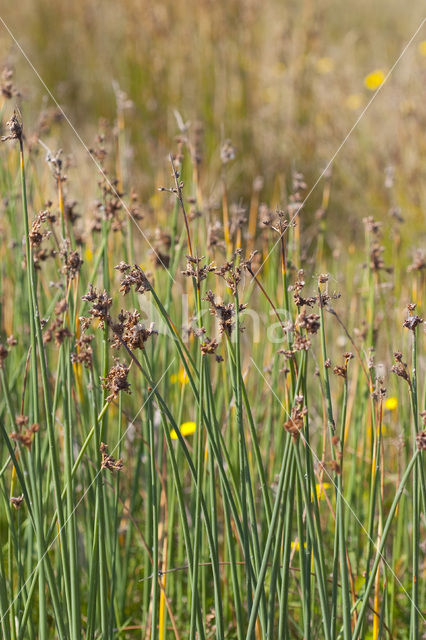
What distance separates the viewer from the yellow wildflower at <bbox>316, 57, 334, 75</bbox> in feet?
12.7

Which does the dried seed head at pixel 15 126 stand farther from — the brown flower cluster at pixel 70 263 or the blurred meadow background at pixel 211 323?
the brown flower cluster at pixel 70 263

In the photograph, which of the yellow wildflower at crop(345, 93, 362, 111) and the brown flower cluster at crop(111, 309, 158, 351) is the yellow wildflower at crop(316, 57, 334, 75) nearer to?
the yellow wildflower at crop(345, 93, 362, 111)

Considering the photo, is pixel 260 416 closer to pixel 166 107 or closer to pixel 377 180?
pixel 377 180

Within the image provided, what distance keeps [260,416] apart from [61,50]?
3.68 m

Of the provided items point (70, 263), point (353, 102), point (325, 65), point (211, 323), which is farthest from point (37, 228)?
point (325, 65)

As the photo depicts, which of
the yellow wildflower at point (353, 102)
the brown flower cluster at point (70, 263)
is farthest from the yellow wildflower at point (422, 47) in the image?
the brown flower cluster at point (70, 263)

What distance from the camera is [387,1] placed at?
282 inches

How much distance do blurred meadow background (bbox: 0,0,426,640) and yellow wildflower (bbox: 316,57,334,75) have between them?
0.02 m

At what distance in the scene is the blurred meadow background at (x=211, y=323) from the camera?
2.39 ft

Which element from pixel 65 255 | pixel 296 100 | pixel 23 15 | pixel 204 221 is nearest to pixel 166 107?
pixel 296 100

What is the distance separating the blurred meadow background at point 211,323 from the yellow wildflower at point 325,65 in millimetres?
21

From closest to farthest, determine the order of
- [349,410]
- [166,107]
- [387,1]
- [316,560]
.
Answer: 1. [316,560]
2. [349,410]
3. [166,107]
4. [387,1]

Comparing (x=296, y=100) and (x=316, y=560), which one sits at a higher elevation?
(x=296, y=100)

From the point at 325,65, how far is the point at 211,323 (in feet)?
8.60
